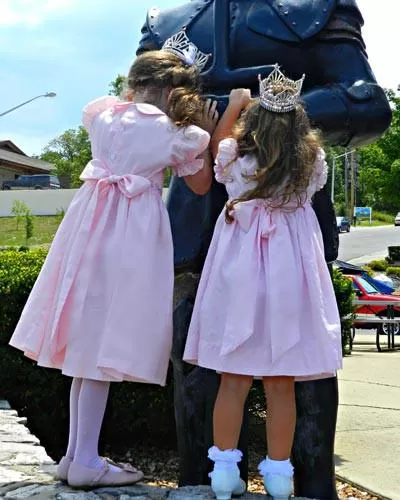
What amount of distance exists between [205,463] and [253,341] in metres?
0.67

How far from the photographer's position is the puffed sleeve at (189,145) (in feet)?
8.20

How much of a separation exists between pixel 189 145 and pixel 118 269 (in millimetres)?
432

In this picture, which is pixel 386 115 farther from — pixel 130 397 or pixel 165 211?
pixel 130 397

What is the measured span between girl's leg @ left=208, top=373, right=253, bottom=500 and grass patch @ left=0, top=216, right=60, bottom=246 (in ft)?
77.2

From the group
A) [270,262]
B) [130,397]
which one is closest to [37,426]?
[130,397]

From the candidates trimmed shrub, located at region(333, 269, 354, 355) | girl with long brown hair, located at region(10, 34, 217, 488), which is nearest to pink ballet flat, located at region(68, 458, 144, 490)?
girl with long brown hair, located at region(10, 34, 217, 488)

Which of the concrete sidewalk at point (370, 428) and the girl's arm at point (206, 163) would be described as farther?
the concrete sidewalk at point (370, 428)

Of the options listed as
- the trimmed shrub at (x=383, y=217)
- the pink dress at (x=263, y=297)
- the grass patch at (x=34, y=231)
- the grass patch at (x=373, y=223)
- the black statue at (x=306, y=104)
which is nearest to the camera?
the pink dress at (x=263, y=297)

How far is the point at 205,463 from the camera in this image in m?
2.82

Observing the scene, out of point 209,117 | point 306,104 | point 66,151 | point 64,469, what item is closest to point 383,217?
point 66,151

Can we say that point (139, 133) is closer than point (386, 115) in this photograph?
Yes

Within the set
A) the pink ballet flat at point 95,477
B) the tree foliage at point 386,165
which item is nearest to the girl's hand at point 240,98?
A: the pink ballet flat at point 95,477

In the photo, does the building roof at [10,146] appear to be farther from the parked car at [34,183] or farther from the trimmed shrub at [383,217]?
the trimmed shrub at [383,217]

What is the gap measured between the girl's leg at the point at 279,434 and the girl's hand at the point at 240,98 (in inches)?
33.3
